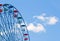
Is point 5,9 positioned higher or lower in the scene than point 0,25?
higher

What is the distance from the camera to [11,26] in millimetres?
34094

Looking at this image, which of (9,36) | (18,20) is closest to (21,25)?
(18,20)

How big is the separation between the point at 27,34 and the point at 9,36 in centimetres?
257

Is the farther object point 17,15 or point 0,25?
point 17,15

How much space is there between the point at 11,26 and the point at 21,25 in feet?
7.30

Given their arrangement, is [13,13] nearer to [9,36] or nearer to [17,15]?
[17,15]

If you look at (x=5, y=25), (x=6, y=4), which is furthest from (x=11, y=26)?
(x=6, y=4)

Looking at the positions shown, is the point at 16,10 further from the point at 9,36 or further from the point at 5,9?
the point at 9,36

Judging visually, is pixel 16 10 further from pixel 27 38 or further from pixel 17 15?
pixel 27 38

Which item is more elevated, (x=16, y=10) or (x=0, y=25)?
(x=16, y=10)

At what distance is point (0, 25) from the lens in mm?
33812

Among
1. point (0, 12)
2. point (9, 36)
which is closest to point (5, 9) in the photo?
point (0, 12)

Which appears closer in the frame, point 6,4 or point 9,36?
point 9,36

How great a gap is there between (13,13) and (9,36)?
3.70m
